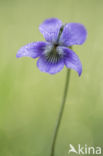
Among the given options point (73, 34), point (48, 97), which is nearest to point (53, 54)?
point (73, 34)

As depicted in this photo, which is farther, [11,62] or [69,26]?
[11,62]

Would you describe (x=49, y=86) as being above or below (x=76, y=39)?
below

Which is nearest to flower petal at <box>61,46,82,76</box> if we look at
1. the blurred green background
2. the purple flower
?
the purple flower

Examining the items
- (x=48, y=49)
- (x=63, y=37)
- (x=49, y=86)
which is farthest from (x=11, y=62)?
(x=63, y=37)

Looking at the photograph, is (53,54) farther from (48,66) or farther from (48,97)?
(48,97)

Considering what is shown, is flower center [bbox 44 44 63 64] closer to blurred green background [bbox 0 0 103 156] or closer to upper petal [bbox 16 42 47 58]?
upper petal [bbox 16 42 47 58]

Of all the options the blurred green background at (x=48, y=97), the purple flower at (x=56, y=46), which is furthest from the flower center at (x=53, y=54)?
the blurred green background at (x=48, y=97)

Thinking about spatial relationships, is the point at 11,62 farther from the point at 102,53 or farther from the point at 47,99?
the point at 102,53

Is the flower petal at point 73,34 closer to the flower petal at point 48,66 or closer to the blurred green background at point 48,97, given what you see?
the flower petal at point 48,66
